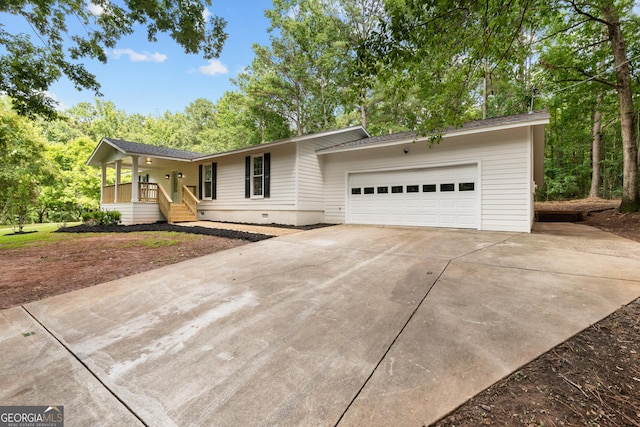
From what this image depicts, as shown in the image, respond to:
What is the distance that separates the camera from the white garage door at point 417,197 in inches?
333

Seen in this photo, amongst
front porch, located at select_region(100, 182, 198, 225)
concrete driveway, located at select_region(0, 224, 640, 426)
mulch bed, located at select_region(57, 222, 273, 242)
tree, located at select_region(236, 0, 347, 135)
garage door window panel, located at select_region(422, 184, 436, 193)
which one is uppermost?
A: tree, located at select_region(236, 0, 347, 135)

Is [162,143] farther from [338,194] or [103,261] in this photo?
[103,261]

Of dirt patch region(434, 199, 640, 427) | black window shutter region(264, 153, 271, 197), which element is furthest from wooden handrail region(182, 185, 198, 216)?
dirt patch region(434, 199, 640, 427)

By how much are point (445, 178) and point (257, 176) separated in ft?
24.2

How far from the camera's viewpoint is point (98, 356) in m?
2.19

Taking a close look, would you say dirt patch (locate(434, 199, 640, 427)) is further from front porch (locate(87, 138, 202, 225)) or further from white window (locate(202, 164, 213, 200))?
white window (locate(202, 164, 213, 200))

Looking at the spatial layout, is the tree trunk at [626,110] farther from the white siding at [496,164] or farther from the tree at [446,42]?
the tree at [446,42]

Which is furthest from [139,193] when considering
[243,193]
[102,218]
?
[243,193]

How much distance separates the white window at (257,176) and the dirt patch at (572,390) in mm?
10540

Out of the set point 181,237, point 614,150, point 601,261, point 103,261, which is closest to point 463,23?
point 601,261

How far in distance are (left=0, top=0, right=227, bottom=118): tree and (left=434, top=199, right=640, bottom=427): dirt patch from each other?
25.4 feet

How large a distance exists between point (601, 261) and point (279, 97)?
66.5 feet

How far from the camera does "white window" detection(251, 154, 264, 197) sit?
37.7ft

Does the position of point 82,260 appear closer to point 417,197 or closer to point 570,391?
point 570,391
